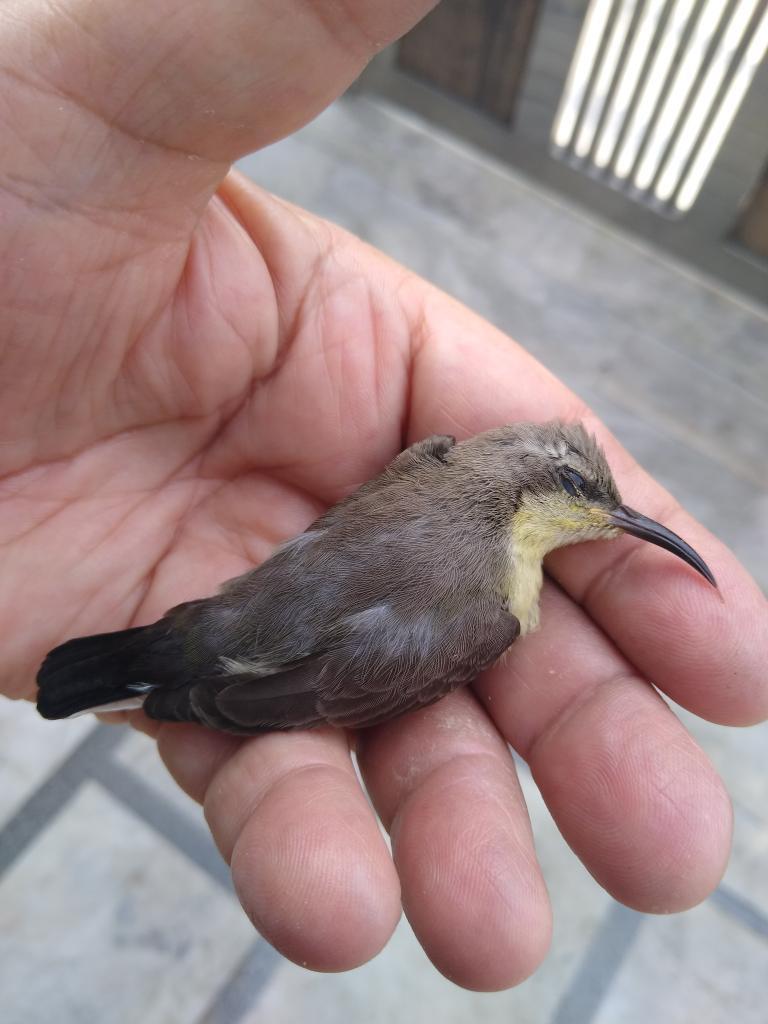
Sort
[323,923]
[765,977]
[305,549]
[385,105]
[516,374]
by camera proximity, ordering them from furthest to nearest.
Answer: [385,105], [765,977], [516,374], [305,549], [323,923]

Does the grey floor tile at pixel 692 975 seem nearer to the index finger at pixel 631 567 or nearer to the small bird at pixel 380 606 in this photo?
the index finger at pixel 631 567

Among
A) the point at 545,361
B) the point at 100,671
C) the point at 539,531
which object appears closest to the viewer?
the point at 100,671

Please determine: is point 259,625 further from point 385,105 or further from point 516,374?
point 385,105

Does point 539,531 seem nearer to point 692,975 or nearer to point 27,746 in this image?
point 692,975

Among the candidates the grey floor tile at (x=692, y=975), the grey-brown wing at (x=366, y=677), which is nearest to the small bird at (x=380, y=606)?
the grey-brown wing at (x=366, y=677)

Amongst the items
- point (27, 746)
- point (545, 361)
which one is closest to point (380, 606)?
point (27, 746)

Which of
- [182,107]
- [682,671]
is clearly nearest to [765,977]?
[682,671]
